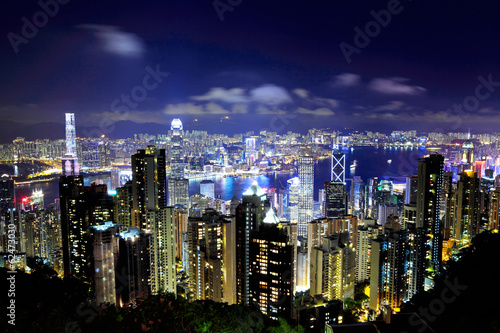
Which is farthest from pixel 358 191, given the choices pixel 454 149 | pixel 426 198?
pixel 426 198

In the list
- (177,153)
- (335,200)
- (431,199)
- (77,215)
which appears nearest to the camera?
(77,215)

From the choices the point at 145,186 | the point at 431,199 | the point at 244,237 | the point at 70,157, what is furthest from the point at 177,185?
the point at 431,199

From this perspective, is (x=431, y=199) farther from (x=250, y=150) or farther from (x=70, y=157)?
(x=70, y=157)

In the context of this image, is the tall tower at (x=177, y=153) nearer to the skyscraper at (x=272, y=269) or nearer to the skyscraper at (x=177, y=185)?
the skyscraper at (x=177, y=185)

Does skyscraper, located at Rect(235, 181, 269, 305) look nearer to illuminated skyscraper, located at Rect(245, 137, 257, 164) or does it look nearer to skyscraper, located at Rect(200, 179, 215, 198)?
illuminated skyscraper, located at Rect(245, 137, 257, 164)

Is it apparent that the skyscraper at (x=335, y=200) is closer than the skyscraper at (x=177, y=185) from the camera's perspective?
Yes

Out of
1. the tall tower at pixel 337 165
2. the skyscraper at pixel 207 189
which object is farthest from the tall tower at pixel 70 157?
the tall tower at pixel 337 165
